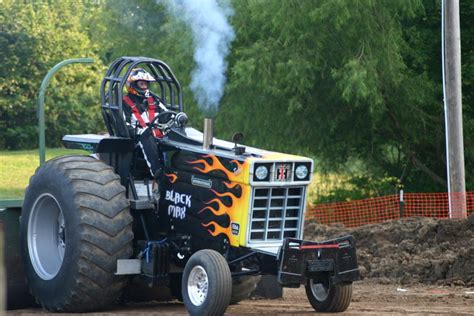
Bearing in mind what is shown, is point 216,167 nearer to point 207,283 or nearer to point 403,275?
point 207,283

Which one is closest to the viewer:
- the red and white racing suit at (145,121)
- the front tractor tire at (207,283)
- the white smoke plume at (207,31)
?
the front tractor tire at (207,283)

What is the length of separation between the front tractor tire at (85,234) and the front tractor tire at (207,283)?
2.69ft

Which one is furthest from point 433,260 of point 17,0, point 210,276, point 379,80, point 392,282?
point 17,0

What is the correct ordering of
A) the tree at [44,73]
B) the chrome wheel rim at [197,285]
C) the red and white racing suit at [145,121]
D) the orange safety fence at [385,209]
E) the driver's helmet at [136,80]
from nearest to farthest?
the chrome wheel rim at [197,285] < the red and white racing suit at [145,121] < the driver's helmet at [136,80] < the orange safety fence at [385,209] < the tree at [44,73]

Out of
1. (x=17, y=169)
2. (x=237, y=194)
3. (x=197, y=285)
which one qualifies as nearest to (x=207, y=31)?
(x=237, y=194)

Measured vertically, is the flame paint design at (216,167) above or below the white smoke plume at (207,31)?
below

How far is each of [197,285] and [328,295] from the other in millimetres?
1306

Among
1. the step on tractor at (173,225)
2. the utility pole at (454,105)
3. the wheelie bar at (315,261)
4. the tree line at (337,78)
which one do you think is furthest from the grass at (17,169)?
the wheelie bar at (315,261)

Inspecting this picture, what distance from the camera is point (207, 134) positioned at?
10172 millimetres

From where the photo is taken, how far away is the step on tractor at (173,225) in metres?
9.71

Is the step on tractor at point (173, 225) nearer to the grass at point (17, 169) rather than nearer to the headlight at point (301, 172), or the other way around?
the headlight at point (301, 172)

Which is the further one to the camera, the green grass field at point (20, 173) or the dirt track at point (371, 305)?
the green grass field at point (20, 173)

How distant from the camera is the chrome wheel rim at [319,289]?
10.3 meters

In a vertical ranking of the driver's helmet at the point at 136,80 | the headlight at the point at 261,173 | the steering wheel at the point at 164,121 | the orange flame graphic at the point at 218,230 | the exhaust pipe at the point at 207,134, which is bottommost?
the orange flame graphic at the point at 218,230
